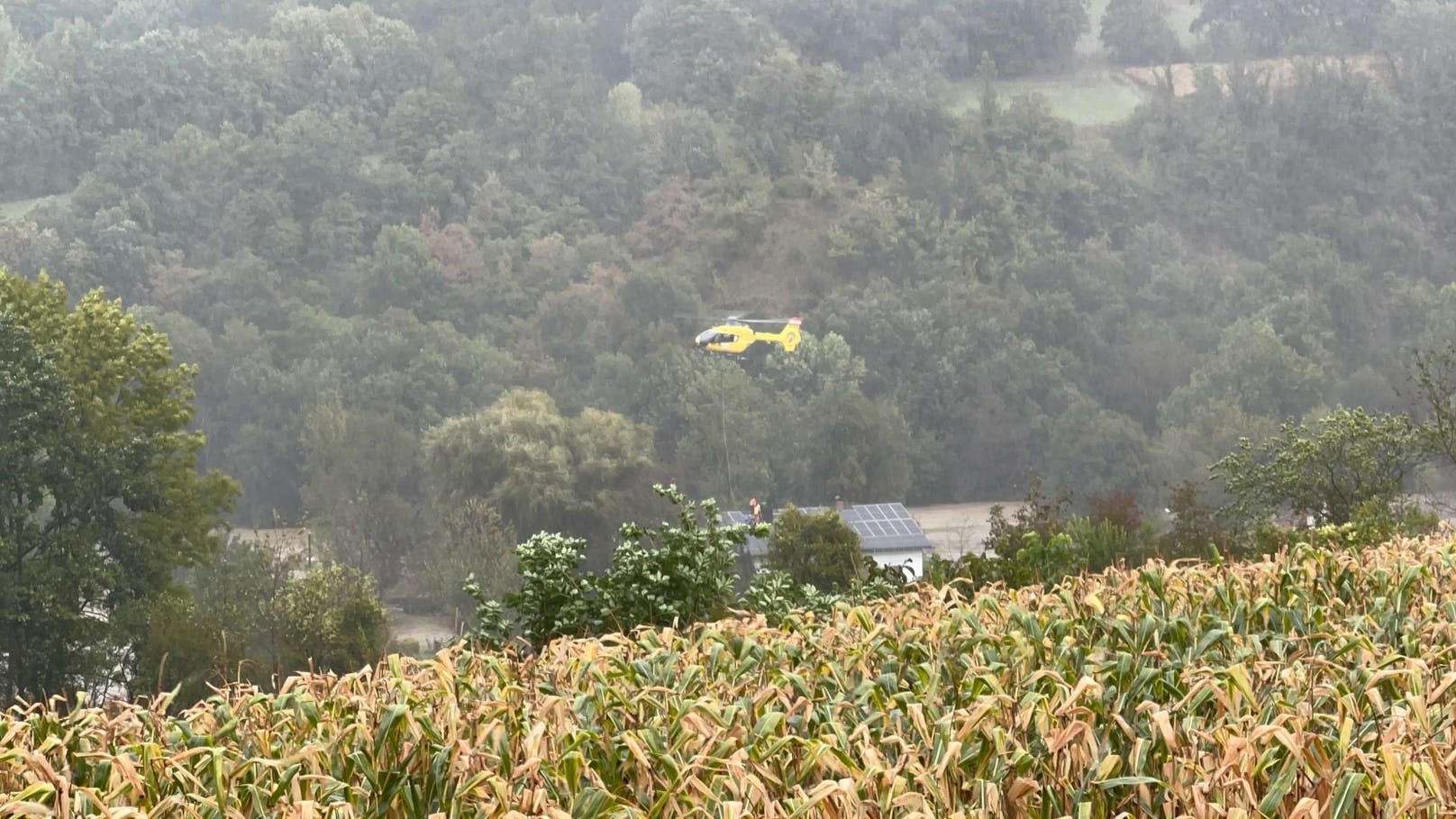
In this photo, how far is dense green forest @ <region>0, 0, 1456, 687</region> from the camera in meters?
40.4

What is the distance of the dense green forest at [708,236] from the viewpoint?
40.4 m

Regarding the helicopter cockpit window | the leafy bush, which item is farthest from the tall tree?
the helicopter cockpit window

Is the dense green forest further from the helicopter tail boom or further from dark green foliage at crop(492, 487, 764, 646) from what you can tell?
dark green foliage at crop(492, 487, 764, 646)

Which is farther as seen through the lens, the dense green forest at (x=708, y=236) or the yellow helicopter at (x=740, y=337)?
the yellow helicopter at (x=740, y=337)

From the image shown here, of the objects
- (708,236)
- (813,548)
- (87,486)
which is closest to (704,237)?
(708,236)

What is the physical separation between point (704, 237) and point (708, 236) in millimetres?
244

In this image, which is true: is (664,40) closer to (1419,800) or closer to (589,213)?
(589,213)

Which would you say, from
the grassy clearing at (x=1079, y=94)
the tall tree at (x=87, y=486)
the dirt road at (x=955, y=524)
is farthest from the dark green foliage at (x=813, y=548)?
the grassy clearing at (x=1079, y=94)

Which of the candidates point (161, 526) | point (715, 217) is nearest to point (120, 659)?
point (161, 526)

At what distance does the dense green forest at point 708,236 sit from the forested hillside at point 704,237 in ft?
0.44

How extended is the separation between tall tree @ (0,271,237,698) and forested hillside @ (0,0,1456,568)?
12162mm

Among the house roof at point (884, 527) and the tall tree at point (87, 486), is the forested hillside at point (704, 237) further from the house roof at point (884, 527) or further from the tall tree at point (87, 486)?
the tall tree at point (87, 486)

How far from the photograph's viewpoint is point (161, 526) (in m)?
21.4

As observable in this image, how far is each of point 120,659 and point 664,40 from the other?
45.0 m
